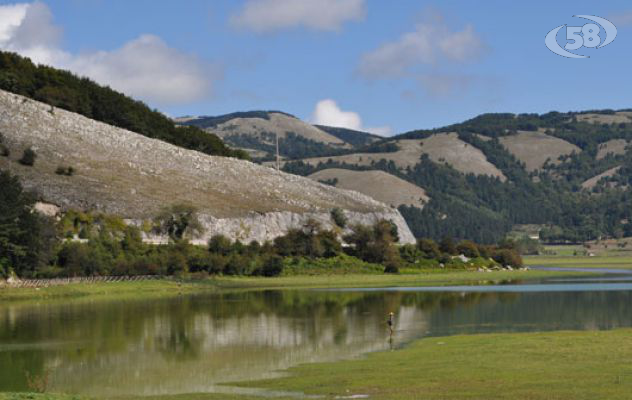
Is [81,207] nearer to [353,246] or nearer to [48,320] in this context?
[353,246]

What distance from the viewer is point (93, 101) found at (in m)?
172

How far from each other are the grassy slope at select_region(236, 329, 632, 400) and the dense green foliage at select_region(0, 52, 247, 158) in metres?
125

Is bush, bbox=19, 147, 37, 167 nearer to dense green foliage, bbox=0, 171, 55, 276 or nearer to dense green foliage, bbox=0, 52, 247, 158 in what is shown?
dense green foliage, bbox=0, 52, 247, 158

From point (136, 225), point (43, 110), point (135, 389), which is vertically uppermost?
point (43, 110)

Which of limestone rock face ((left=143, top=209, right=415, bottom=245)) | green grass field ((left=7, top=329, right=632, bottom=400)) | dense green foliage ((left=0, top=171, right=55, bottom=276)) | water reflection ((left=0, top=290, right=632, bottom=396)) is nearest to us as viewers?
green grass field ((left=7, top=329, right=632, bottom=400))

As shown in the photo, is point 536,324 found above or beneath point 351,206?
beneath

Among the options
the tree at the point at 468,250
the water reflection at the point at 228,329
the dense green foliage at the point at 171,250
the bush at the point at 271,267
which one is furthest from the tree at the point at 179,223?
the water reflection at the point at 228,329

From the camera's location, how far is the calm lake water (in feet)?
134

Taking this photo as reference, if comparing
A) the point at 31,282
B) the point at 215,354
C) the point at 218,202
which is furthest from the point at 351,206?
the point at 215,354

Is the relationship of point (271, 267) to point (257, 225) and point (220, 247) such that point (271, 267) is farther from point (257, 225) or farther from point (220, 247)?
point (257, 225)

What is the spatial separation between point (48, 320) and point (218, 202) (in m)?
82.4

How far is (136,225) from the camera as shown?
127375 millimetres

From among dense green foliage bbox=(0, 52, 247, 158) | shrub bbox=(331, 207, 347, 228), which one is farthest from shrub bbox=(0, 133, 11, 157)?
shrub bbox=(331, 207, 347, 228)

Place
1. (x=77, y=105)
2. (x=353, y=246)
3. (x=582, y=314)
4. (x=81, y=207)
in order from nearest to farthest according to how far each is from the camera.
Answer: (x=582, y=314) < (x=81, y=207) < (x=353, y=246) < (x=77, y=105)
